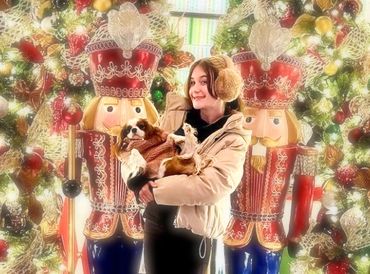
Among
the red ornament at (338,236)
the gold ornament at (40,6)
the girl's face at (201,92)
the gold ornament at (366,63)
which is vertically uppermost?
the gold ornament at (40,6)

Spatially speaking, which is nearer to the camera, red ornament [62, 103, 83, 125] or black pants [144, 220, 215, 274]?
black pants [144, 220, 215, 274]

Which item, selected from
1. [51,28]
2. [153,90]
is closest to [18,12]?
[51,28]

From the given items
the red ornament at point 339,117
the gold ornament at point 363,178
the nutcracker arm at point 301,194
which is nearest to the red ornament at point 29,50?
the nutcracker arm at point 301,194

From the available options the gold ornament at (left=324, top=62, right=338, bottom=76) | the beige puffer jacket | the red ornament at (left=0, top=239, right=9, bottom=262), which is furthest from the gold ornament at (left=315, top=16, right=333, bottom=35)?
the red ornament at (left=0, top=239, right=9, bottom=262)

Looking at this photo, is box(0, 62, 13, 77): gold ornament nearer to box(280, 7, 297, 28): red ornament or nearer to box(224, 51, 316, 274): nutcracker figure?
box(224, 51, 316, 274): nutcracker figure

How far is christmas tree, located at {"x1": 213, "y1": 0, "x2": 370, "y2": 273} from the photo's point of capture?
2.35 meters

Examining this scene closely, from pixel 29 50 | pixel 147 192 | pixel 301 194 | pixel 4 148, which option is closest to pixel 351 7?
pixel 301 194

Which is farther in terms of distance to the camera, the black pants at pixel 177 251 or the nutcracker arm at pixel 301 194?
the nutcracker arm at pixel 301 194

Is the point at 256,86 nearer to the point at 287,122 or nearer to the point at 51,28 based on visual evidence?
the point at 287,122

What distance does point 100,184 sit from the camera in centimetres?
235

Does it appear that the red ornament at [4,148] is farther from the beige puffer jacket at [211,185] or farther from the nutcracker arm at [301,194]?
the nutcracker arm at [301,194]

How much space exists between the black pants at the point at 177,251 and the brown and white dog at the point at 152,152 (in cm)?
22

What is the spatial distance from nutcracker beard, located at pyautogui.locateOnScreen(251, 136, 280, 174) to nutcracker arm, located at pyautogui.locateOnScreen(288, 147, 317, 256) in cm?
17

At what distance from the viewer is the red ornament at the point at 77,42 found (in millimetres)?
2297
